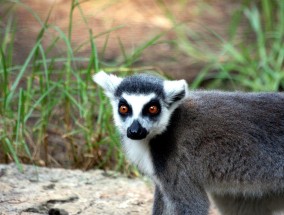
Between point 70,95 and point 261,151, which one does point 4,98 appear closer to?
point 70,95

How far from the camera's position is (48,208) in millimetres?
5203

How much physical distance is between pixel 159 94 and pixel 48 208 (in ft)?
4.09

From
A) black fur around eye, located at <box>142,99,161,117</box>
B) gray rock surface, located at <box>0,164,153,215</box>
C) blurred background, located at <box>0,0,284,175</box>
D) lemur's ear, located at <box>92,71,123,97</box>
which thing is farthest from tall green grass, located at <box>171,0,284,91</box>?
black fur around eye, located at <box>142,99,161,117</box>

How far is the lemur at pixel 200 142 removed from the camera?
4602 mm

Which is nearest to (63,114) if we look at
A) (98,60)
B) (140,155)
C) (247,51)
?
(98,60)

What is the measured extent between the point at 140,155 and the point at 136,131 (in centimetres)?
36

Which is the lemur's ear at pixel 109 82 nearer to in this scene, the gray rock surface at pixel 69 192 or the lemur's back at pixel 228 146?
the lemur's back at pixel 228 146

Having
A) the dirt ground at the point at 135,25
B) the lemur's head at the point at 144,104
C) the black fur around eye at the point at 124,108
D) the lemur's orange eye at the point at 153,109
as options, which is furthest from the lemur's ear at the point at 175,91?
the dirt ground at the point at 135,25

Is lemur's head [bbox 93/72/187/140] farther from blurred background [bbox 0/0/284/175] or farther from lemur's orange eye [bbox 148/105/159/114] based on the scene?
blurred background [bbox 0/0/284/175]

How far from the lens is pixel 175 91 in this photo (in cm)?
471

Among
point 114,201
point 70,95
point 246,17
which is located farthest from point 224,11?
point 114,201

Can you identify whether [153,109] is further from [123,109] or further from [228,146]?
[228,146]

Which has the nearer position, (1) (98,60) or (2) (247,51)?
(1) (98,60)

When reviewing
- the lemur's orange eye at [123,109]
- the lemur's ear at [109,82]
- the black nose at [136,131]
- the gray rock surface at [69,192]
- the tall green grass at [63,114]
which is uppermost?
the lemur's ear at [109,82]
